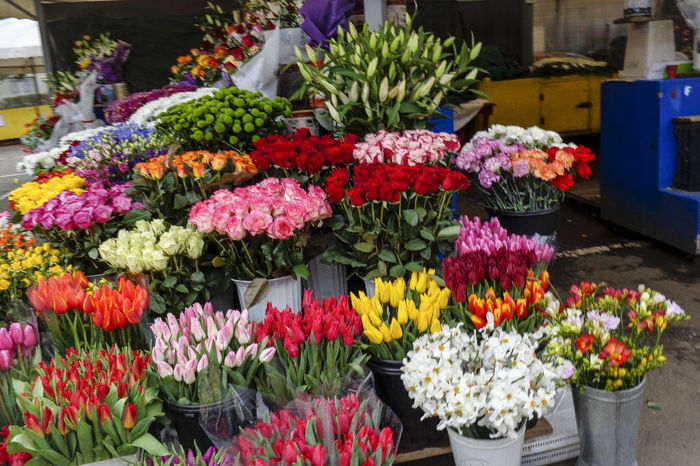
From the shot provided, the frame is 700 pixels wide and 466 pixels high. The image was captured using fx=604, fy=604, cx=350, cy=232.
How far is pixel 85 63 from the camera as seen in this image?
5707 mm

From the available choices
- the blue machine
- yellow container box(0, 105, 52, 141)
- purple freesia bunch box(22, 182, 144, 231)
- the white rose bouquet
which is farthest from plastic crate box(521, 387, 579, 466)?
yellow container box(0, 105, 52, 141)

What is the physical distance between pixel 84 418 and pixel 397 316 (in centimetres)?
98

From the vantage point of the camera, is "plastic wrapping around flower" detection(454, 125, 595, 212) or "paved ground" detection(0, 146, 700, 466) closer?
"paved ground" detection(0, 146, 700, 466)

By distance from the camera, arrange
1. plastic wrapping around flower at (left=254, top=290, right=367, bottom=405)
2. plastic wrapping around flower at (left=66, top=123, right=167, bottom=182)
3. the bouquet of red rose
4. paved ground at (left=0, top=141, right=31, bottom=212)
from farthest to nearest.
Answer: paved ground at (left=0, top=141, right=31, bottom=212) < plastic wrapping around flower at (left=66, top=123, right=167, bottom=182) < the bouquet of red rose < plastic wrapping around flower at (left=254, top=290, right=367, bottom=405)

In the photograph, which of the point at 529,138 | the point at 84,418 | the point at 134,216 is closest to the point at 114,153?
the point at 134,216

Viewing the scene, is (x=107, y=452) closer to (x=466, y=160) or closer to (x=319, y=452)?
(x=319, y=452)

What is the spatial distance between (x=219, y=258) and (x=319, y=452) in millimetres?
1348

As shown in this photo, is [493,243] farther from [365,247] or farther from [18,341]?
[18,341]

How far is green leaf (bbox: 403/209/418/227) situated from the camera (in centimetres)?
234

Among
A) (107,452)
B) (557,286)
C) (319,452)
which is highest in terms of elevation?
(319,452)

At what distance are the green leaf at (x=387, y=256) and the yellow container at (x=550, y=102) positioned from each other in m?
6.76

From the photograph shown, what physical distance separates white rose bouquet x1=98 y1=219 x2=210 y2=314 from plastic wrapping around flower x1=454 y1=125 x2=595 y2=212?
153 centimetres

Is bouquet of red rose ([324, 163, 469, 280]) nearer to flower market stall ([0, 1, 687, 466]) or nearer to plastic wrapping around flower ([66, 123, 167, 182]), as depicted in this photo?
flower market stall ([0, 1, 687, 466])

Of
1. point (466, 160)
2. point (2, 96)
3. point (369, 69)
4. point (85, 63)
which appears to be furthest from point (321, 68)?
point (2, 96)
